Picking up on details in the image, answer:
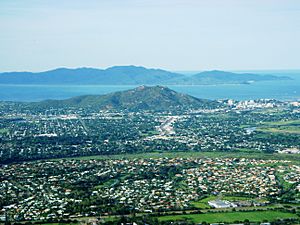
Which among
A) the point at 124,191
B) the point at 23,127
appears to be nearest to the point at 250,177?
the point at 124,191

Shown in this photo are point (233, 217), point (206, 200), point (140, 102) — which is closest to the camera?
point (233, 217)

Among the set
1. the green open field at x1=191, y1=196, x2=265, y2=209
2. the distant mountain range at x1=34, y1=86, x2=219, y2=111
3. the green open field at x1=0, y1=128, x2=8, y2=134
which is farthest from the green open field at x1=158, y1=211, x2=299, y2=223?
the distant mountain range at x1=34, y1=86, x2=219, y2=111

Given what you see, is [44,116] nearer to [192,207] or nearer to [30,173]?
[30,173]

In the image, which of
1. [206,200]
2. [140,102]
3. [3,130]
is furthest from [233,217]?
[140,102]

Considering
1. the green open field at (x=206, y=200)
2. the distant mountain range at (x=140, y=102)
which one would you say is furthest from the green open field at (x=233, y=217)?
the distant mountain range at (x=140, y=102)

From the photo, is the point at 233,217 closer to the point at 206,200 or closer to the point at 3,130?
the point at 206,200

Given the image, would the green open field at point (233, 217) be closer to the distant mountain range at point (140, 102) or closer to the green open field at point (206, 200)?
the green open field at point (206, 200)
